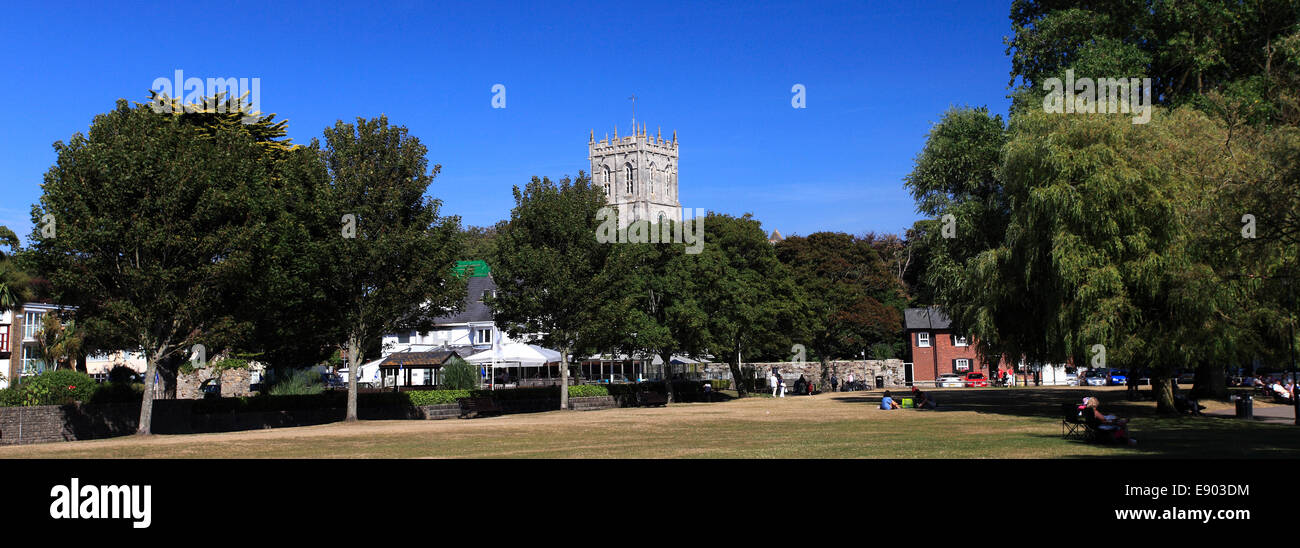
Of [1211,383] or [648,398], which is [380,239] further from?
[1211,383]

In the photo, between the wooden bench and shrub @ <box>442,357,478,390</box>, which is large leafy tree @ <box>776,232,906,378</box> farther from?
shrub @ <box>442,357,478,390</box>

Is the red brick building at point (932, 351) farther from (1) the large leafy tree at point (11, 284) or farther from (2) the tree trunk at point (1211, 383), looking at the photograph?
(1) the large leafy tree at point (11, 284)

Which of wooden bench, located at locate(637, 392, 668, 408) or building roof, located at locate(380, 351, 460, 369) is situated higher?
building roof, located at locate(380, 351, 460, 369)

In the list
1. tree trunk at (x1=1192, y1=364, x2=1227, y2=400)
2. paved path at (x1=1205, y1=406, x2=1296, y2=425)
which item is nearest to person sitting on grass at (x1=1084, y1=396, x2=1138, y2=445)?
paved path at (x1=1205, y1=406, x2=1296, y2=425)

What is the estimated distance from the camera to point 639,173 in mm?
175375

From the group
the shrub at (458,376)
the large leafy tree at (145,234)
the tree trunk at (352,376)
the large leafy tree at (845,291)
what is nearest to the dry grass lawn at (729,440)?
the tree trunk at (352,376)

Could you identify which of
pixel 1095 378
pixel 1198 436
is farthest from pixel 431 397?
pixel 1095 378

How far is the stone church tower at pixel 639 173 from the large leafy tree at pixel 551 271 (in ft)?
421

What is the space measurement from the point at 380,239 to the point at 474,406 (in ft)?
30.4

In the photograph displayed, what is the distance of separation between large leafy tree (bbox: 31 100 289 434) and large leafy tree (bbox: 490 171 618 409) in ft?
46.0

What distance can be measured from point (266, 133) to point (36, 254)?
2766cm

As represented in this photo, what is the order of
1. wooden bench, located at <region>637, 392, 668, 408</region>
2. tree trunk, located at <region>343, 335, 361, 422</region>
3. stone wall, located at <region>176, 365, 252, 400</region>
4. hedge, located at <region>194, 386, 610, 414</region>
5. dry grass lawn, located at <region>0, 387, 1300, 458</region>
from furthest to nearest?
stone wall, located at <region>176, 365, 252, 400</region> < wooden bench, located at <region>637, 392, 668, 408</region> < tree trunk, located at <region>343, 335, 361, 422</region> < hedge, located at <region>194, 386, 610, 414</region> < dry grass lawn, located at <region>0, 387, 1300, 458</region>

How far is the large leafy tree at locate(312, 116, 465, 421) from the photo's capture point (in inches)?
1299

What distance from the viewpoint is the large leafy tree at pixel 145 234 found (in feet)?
84.6
